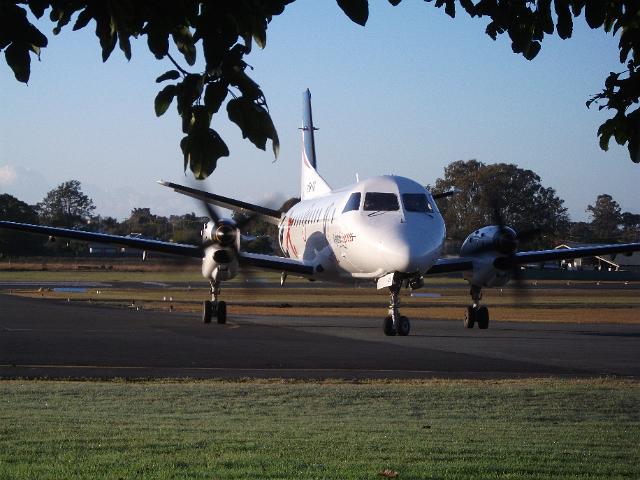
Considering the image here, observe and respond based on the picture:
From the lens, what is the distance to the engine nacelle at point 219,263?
24516 mm

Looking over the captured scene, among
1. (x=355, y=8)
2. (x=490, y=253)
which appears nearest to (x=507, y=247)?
(x=490, y=253)

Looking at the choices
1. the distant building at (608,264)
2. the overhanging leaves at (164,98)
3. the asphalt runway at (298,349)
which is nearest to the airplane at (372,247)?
the asphalt runway at (298,349)

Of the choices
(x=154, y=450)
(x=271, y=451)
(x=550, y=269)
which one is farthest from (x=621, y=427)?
(x=550, y=269)

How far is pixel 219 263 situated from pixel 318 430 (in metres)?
15.7

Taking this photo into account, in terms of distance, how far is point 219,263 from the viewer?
24.5 m

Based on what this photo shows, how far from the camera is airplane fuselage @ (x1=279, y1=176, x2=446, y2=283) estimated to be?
20562 mm

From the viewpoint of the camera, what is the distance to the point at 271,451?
25.4 feet

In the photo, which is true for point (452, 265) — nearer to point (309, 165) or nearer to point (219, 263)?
point (219, 263)

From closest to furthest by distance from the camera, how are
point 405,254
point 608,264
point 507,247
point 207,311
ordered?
point 405,254 < point 507,247 < point 207,311 < point 608,264

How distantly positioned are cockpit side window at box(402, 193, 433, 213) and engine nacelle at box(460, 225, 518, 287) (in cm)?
307

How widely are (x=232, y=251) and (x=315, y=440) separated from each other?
16.6m

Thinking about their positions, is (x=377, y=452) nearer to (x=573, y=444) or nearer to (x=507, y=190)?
(x=573, y=444)

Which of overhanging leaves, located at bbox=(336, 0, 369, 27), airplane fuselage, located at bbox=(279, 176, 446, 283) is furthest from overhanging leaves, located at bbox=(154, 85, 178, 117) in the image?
airplane fuselage, located at bbox=(279, 176, 446, 283)

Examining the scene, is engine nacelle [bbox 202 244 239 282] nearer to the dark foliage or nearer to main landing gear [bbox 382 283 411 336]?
main landing gear [bbox 382 283 411 336]
